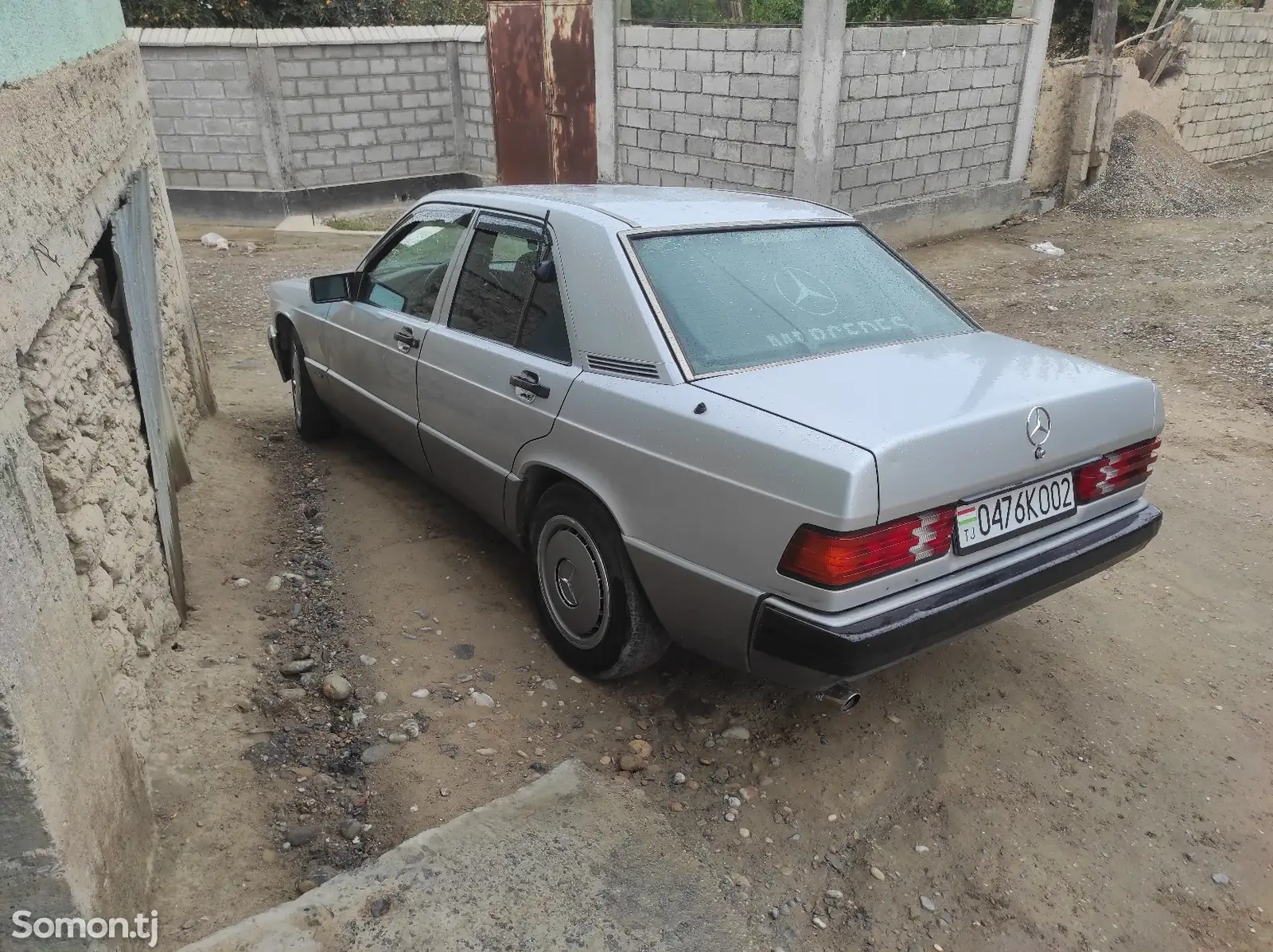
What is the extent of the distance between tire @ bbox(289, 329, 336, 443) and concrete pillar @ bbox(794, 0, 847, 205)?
5317mm

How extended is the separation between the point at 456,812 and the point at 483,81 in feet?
38.8

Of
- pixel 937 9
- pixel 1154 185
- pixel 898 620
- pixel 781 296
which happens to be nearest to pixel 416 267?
pixel 781 296

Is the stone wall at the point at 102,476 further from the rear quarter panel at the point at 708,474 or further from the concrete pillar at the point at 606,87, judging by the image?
the concrete pillar at the point at 606,87

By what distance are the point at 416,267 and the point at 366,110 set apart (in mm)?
9579

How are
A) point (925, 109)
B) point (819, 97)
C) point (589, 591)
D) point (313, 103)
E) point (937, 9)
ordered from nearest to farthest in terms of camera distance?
point (589, 591) → point (819, 97) → point (925, 109) → point (313, 103) → point (937, 9)

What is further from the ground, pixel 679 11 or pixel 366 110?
pixel 679 11

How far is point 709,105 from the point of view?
9.40 m

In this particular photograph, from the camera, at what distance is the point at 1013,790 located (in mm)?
2799

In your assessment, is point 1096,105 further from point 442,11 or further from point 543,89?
point 442,11

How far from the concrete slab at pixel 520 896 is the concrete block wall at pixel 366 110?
11556mm

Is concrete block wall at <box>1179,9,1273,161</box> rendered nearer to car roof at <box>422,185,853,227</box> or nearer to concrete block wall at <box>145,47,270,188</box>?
car roof at <box>422,185,853,227</box>

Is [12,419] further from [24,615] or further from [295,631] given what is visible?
[295,631]

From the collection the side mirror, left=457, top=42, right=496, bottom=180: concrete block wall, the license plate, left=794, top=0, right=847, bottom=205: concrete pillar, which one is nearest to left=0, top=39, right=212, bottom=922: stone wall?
the side mirror

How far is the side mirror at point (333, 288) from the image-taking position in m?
4.35
